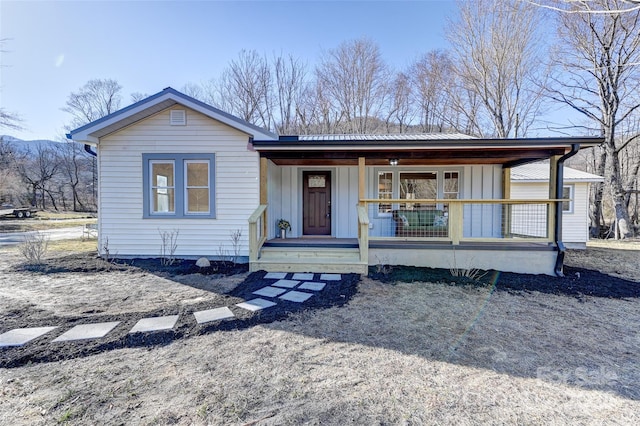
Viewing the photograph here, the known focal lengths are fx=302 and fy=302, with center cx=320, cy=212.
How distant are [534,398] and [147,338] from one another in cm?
368

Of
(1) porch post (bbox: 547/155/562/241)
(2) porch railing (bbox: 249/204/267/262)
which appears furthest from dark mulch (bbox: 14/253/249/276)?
(1) porch post (bbox: 547/155/562/241)

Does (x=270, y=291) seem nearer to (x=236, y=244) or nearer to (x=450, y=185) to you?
(x=236, y=244)

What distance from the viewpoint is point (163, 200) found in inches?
292

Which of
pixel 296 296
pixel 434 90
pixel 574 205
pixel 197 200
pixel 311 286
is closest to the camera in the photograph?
pixel 296 296

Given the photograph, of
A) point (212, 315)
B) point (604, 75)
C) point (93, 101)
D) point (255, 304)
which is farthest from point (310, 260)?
point (93, 101)

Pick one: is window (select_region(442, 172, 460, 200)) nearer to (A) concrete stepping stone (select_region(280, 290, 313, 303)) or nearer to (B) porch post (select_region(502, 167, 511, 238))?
(B) porch post (select_region(502, 167, 511, 238))

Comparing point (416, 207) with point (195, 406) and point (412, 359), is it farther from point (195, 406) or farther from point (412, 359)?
point (195, 406)

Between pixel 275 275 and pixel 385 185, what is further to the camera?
pixel 385 185

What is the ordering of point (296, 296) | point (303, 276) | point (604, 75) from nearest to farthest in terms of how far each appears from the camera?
point (296, 296), point (303, 276), point (604, 75)

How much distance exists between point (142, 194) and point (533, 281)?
872cm

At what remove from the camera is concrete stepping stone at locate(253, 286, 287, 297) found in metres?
4.85

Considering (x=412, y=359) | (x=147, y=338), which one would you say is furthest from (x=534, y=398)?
(x=147, y=338)

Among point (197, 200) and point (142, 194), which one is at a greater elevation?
point (142, 194)

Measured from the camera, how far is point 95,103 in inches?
1212
